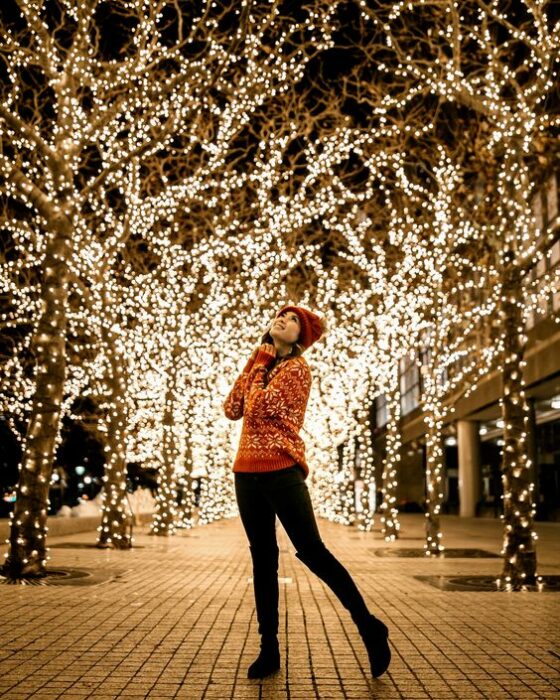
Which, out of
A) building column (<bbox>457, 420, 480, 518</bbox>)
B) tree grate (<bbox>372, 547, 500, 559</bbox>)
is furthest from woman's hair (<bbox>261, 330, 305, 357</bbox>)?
building column (<bbox>457, 420, 480, 518</bbox>)

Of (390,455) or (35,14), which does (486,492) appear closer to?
(390,455)

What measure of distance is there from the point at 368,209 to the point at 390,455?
18.8 ft

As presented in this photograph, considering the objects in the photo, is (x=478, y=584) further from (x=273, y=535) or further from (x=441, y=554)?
(x=273, y=535)

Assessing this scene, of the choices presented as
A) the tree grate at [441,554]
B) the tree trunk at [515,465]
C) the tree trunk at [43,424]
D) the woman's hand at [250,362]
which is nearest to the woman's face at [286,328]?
the woman's hand at [250,362]

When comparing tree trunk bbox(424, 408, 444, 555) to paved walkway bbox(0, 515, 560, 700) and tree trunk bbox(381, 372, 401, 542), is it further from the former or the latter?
paved walkway bbox(0, 515, 560, 700)

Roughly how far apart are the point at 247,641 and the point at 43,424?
5.50 meters

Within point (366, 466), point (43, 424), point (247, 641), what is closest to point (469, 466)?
point (366, 466)

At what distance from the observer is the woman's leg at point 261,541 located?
206 inches

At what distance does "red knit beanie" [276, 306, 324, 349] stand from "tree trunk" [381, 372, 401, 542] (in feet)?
48.3

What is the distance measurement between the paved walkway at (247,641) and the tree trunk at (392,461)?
9193 mm

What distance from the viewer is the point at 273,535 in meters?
5.28

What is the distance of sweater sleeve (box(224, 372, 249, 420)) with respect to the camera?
216 inches

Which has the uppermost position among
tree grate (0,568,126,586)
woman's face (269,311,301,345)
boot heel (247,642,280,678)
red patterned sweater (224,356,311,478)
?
woman's face (269,311,301,345)

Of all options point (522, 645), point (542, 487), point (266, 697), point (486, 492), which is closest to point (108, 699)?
point (266, 697)
